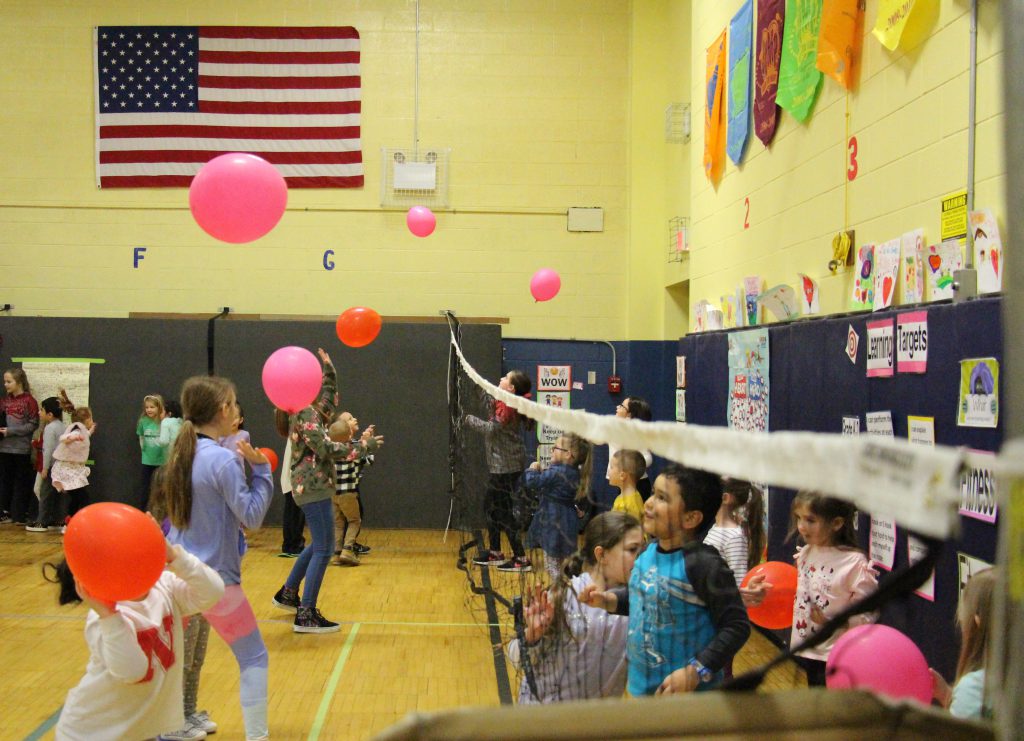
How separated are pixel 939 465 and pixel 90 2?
1287cm

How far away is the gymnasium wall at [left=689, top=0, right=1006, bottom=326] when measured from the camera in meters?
3.92

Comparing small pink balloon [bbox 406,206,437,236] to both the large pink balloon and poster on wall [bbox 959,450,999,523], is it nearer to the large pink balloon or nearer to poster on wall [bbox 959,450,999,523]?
the large pink balloon

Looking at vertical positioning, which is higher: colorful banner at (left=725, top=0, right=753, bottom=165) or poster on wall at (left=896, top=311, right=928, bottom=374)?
colorful banner at (left=725, top=0, right=753, bottom=165)

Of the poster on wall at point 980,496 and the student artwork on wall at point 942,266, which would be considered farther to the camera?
the student artwork on wall at point 942,266

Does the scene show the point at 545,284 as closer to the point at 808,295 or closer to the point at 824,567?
the point at 808,295

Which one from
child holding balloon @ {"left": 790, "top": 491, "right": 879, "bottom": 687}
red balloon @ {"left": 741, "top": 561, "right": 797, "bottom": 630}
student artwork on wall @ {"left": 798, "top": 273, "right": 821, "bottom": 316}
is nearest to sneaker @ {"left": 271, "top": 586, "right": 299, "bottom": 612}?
red balloon @ {"left": 741, "top": 561, "right": 797, "bottom": 630}

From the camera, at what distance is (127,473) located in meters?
10.7

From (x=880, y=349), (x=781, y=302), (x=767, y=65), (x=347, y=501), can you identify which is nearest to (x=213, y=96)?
(x=347, y=501)

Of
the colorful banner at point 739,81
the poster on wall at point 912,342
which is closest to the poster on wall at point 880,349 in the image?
the poster on wall at point 912,342

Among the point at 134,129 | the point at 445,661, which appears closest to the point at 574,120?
the point at 134,129

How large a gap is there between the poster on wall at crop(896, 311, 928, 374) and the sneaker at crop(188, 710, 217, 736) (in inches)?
147

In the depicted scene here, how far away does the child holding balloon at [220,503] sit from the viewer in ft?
12.5

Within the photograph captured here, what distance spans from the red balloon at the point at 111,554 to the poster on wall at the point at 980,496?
283 cm

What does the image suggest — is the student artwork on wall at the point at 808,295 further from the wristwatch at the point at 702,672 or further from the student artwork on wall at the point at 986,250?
the wristwatch at the point at 702,672
